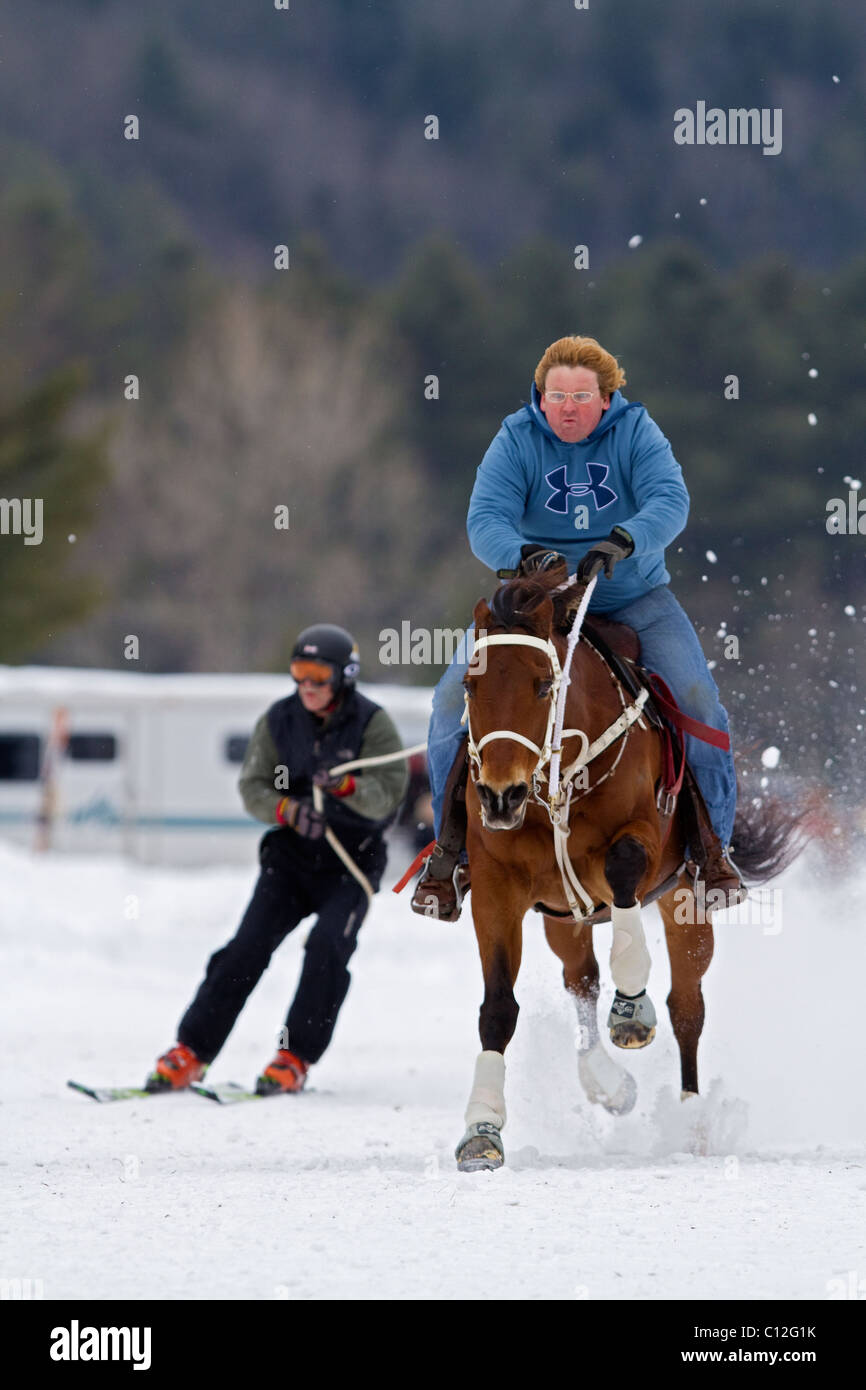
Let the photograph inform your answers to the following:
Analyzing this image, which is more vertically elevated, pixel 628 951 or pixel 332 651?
pixel 332 651

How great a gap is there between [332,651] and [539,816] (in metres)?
3.04

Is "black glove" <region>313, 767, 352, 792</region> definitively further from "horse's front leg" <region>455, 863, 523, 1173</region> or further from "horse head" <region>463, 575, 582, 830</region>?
"horse head" <region>463, 575, 582, 830</region>

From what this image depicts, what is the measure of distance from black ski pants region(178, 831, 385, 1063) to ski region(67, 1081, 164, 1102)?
1.13ft

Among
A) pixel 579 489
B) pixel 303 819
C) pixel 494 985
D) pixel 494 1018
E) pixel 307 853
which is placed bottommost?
pixel 494 1018

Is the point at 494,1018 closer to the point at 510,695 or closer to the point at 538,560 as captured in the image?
the point at 510,695

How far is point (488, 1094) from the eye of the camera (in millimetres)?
5980

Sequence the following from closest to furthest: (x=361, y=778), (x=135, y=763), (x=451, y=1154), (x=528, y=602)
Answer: (x=528, y=602) → (x=451, y=1154) → (x=361, y=778) → (x=135, y=763)

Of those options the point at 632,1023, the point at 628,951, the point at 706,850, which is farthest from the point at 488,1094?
the point at 706,850

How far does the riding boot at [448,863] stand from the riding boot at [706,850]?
919mm

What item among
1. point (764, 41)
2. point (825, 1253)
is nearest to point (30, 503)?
point (825, 1253)

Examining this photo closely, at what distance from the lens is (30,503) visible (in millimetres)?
44938
